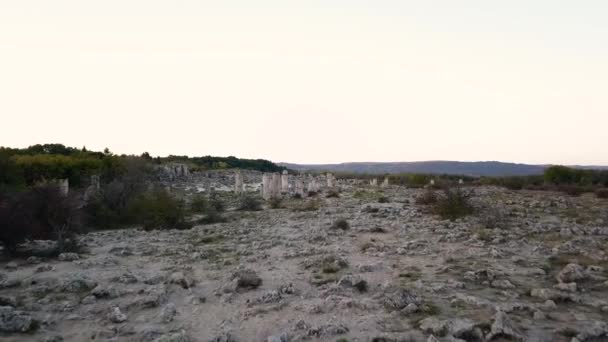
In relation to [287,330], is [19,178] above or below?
above

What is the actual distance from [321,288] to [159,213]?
39.3 ft

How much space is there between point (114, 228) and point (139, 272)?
9.77 m

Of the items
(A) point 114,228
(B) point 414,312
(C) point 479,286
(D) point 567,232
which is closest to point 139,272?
(B) point 414,312

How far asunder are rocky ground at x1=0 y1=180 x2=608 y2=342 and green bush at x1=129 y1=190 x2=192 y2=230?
290cm

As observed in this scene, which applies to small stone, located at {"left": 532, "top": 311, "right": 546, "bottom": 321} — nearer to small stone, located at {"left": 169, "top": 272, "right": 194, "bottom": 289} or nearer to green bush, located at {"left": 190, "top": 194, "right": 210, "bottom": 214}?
small stone, located at {"left": 169, "top": 272, "right": 194, "bottom": 289}

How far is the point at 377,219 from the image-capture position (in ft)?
64.3

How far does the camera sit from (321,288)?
29.5ft

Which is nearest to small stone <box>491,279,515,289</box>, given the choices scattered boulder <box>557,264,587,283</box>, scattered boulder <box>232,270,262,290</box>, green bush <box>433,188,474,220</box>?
scattered boulder <box>557,264,587,283</box>

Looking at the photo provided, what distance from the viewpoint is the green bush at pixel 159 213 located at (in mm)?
18719

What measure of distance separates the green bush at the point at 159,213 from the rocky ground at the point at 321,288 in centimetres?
290

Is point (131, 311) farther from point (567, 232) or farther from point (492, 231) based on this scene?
point (567, 232)

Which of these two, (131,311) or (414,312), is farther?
(131,311)

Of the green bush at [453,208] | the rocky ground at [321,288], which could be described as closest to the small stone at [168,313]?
the rocky ground at [321,288]

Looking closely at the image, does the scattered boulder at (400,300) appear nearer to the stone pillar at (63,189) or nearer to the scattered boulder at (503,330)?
the scattered boulder at (503,330)
